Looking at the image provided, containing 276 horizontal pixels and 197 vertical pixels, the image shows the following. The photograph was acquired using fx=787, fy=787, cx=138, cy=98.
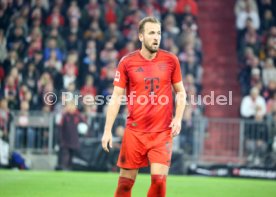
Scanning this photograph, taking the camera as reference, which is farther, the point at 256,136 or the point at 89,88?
the point at 89,88

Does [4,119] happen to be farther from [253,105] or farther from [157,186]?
[157,186]

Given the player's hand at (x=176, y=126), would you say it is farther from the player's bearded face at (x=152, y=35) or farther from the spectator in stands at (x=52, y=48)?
the spectator in stands at (x=52, y=48)

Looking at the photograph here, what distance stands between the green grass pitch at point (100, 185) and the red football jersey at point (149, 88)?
428 cm

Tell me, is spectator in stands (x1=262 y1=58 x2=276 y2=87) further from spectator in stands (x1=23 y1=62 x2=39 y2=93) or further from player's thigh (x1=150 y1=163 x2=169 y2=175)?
player's thigh (x1=150 y1=163 x2=169 y2=175)

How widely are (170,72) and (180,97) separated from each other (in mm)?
337

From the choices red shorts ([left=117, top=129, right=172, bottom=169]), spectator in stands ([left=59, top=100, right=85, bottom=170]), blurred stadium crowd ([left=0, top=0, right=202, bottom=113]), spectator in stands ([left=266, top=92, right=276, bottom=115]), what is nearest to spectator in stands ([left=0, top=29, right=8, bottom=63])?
blurred stadium crowd ([left=0, top=0, right=202, bottom=113])

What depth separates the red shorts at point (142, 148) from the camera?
9680 millimetres

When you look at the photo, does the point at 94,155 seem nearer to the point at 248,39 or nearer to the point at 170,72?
the point at 248,39

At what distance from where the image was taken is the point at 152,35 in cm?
960

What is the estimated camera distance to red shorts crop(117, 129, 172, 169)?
381 inches

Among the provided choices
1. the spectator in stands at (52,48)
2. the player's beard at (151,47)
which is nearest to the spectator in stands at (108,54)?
the spectator in stands at (52,48)

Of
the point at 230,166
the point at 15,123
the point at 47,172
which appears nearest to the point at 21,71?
the point at 15,123

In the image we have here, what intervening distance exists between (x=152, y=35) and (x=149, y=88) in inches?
26.0

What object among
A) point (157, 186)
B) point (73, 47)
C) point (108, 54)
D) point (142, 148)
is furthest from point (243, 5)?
point (157, 186)
